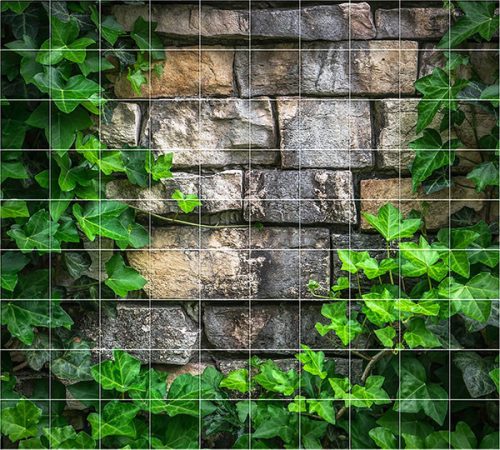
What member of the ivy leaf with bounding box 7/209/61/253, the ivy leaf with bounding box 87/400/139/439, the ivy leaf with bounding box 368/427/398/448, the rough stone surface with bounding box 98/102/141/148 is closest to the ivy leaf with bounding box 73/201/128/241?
the ivy leaf with bounding box 7/209/61/253

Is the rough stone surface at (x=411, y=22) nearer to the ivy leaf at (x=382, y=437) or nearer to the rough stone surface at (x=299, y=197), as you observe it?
the rough stone surface at (x=299, y=197)

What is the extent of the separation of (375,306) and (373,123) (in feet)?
1.55

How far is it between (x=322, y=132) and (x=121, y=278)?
0.63m

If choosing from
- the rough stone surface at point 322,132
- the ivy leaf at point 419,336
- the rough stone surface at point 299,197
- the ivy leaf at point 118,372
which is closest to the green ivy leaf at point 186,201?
the rough stone surface at point 299,197

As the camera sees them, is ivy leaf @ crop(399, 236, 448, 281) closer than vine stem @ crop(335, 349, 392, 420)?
Yes

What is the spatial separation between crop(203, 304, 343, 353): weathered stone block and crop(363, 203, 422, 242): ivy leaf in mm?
275

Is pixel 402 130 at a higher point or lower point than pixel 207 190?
higher

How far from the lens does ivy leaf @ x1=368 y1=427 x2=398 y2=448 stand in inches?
68.6

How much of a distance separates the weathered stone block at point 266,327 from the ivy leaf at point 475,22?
2.49 feet

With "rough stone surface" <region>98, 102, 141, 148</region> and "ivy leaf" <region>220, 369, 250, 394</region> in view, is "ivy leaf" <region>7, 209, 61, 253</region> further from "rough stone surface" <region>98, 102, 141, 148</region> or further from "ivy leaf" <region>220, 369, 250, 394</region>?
"ivy leaf" <region>220, 369, 250, 394</region>

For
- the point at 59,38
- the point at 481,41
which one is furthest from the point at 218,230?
the point at 481,41

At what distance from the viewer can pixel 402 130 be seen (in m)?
1.83

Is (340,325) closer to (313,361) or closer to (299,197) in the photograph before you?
(313,361)

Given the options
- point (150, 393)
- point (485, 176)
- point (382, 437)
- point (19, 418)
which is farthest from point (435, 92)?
point (19, 418)
